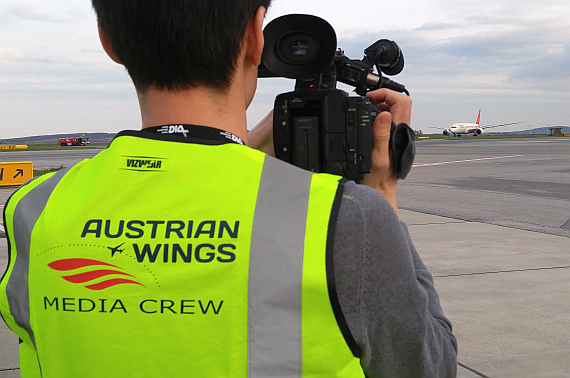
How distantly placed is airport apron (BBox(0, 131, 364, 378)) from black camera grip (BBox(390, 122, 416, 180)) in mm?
453

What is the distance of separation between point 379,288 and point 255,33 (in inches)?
20.3

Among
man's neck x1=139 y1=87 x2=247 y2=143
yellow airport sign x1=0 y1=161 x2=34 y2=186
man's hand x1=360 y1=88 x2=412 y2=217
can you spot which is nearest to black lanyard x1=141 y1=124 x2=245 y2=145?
man's neck x1=139 y1=87 x2=247 y2=143

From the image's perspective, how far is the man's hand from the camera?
1.33 m

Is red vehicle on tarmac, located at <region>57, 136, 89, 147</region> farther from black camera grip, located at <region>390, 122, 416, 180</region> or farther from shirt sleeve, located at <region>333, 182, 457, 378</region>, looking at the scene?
shirt sleeve, located at <region>333, 182, 457, 378</region>

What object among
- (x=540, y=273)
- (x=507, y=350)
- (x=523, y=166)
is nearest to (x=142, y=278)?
(x=507, y=350)

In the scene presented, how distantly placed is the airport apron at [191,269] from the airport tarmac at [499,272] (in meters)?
2.59

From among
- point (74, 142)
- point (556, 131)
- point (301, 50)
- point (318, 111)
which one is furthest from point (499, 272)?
point (556, 131)

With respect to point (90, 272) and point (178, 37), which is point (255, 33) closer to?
point (178, 37)

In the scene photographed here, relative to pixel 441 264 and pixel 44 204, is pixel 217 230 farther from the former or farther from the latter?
pixel 441 264

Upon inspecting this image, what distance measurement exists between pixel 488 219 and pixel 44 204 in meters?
8.27

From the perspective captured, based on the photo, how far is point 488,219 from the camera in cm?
847

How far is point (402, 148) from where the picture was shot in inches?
53.7

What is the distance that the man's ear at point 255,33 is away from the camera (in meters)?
1.02

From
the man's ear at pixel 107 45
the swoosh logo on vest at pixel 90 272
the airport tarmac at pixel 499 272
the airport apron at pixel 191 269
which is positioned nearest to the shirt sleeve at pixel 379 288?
the airport apron at pixel 191 269
